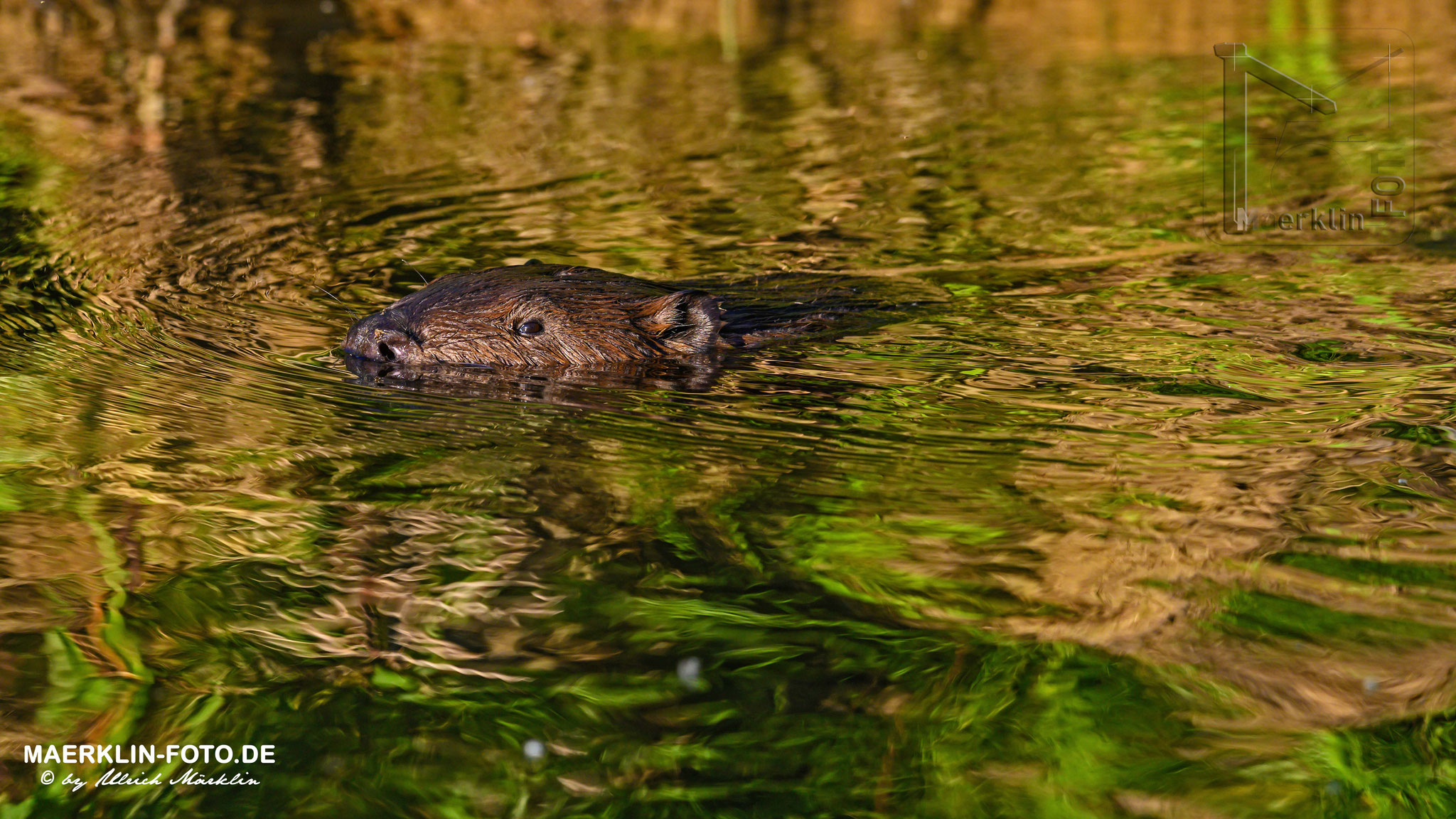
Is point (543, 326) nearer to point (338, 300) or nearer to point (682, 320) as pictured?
point (682, 320)

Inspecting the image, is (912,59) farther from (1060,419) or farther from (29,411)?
(29,411)

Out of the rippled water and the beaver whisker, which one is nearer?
the rippled water

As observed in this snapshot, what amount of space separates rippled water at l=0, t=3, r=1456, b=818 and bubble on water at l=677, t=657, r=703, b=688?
11 mm

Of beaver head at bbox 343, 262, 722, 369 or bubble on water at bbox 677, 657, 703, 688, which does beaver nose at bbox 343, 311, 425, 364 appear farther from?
bubble on water at bbox 677, 657, 703, 688

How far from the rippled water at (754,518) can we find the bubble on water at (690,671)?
0.4 inches

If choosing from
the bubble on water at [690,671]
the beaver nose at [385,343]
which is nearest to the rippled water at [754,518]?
the bubble on water at [690,671]

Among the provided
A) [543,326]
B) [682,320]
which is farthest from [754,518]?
[543,326]

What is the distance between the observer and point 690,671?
3.29m

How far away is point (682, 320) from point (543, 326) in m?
0.51

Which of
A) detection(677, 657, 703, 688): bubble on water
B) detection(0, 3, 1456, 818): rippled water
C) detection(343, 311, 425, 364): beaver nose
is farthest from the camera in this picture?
detection(343, 311, 425, 364): beaver nose

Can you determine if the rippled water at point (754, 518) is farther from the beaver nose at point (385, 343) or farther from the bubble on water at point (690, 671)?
the beaver nose at point (385, 343)

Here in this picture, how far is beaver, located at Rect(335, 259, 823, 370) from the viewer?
520 cm

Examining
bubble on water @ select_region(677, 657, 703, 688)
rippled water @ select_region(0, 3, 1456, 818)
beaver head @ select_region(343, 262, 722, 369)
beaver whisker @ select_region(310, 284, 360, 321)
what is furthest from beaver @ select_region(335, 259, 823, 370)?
bubble on water @ select_region(677, 657, 703, 688)

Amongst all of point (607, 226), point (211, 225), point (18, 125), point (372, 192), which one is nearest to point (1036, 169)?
point (607, 226)
